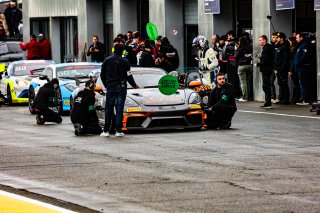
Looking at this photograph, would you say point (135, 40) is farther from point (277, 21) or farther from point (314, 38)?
point (314, 38)

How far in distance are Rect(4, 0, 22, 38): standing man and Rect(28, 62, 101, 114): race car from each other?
67.9 feet

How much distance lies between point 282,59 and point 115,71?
890 centimetres

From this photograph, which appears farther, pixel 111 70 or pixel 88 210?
pixel 111 70

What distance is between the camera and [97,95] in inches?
867

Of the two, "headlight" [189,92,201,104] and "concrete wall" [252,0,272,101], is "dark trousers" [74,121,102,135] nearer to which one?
"headlight" [189,92,201,104]

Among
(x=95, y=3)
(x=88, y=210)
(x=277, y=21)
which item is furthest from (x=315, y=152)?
(x=95, y=3)

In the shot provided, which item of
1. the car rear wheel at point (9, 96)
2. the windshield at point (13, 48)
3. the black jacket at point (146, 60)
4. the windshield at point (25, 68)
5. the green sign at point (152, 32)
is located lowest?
the car rear wheel at point (9, 96)

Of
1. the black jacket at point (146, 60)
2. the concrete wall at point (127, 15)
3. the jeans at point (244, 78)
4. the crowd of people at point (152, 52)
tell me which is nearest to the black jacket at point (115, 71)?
the crowd of people at point (152, 52)

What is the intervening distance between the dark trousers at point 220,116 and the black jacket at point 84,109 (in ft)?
7.19

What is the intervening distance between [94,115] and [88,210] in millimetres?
10306

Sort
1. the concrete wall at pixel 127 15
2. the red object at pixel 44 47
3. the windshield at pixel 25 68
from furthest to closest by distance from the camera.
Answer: the red object at pixel 44 47, the concrete wall at pixel 127 15, the windshield at pixel 25 68

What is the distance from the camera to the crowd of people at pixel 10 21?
49.7 m

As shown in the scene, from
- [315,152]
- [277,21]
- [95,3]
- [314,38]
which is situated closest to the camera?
[315,152]

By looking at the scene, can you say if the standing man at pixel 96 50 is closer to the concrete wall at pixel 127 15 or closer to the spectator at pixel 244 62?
the concrete wall at pixel 127 15
